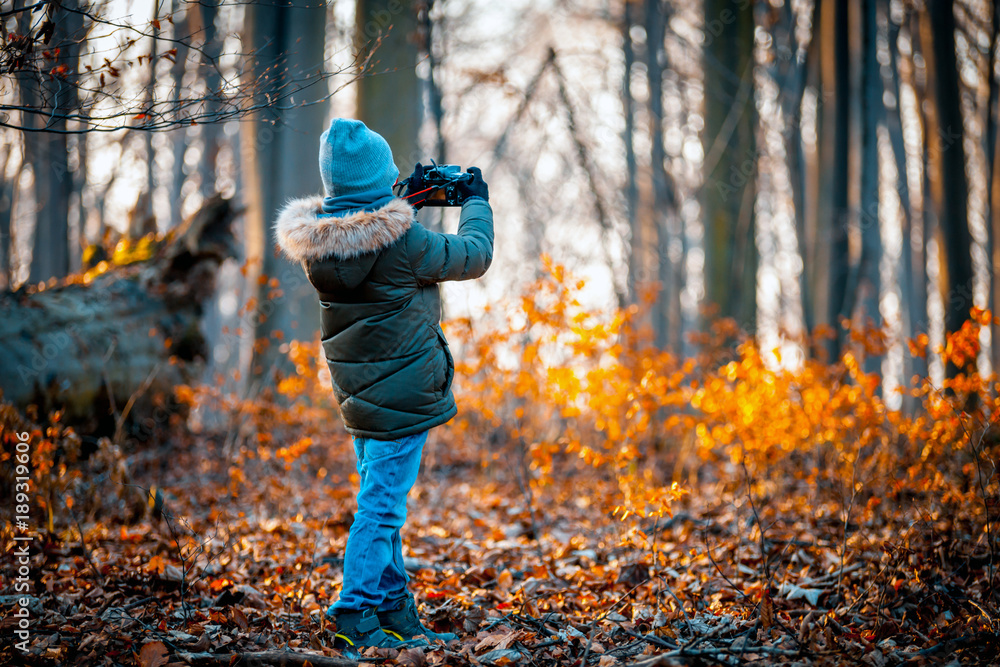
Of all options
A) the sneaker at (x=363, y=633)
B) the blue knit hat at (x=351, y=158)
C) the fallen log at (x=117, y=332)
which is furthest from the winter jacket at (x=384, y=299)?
the fallen log at (x=117, y=332)

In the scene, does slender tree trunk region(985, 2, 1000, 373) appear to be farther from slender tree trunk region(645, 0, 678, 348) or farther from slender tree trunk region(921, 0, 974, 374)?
slender tree trunk region(645, 0, 678, 348)

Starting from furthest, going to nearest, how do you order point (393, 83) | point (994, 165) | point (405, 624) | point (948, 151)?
point (994, 165) → point (393, 83) → point (948, 151) → point (405, 624)

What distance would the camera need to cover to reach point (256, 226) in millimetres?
8406

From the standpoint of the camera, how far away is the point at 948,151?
6.68 meters

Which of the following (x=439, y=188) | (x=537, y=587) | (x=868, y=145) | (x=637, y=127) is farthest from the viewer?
(x=637, y=127)

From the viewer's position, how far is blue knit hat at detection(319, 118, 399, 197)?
2.68 m

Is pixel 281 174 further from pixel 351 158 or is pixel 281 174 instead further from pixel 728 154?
pixel 351 158

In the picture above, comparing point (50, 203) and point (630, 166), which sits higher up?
point (630, 166)

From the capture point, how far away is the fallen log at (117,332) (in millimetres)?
5211

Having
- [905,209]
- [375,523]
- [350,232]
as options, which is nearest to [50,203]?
[350,232]

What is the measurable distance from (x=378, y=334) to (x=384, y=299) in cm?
15

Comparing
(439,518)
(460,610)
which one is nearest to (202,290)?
(439,518)

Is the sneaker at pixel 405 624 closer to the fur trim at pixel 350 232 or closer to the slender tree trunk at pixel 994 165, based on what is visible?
the fur trim at pixel 350 232
